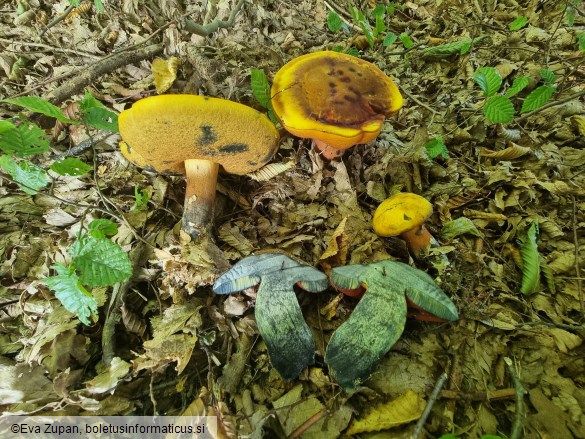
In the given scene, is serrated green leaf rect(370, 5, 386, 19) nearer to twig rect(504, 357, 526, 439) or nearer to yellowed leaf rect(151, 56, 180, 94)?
yellowed leaf rect(151, 56, 180, 94)

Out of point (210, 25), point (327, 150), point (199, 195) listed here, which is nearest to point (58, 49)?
point (210, 25)

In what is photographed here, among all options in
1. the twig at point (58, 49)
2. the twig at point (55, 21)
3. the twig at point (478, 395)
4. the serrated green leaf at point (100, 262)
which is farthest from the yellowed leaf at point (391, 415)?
the twig at point (55, 21)

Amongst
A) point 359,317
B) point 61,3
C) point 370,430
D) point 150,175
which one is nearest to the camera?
point 370,430

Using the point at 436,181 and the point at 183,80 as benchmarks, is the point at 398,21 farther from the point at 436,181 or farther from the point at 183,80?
the point at 183,80

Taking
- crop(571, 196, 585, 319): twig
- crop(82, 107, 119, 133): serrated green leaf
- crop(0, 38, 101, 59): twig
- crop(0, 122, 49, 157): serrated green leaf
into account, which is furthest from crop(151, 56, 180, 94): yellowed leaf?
crop(571, 196, 585, 319): twig

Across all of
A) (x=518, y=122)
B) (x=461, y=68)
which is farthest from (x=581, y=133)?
(x=461, y=68)
